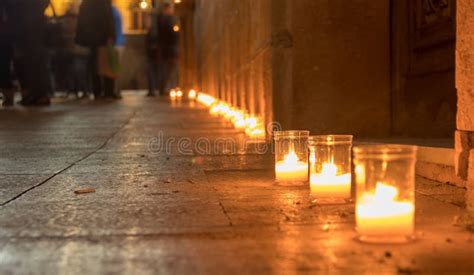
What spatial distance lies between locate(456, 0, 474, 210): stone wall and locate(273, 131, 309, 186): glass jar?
990 mm

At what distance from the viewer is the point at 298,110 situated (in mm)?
6406

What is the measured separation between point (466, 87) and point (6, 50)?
36.7ft

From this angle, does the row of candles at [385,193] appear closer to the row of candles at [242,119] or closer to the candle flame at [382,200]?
the candle flame at [382,200]

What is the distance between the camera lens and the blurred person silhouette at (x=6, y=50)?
509 inches

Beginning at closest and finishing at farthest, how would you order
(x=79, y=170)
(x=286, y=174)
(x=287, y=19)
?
(x=286, y=174) < (x=79, y=170) < (x=287, y=19)

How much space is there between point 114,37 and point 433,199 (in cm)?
1412

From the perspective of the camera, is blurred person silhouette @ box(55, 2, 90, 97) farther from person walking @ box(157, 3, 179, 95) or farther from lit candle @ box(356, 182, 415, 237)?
lit candle @ box(356, 182, 415, 237)

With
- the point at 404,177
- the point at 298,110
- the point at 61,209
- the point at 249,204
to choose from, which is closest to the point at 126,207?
the point at 61,209

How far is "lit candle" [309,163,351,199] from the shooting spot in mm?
3643

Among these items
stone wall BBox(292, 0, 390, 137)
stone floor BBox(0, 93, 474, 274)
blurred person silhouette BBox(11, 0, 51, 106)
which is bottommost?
stone floor BBox(0, 93, 474, 274)

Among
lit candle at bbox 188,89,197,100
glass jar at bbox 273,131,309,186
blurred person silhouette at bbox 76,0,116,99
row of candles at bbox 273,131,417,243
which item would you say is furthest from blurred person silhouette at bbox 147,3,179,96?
row of candles at bbox 273,131,417,243

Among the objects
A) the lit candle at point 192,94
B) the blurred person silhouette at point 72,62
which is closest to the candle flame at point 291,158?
the blurred person silhouette at point 72,62

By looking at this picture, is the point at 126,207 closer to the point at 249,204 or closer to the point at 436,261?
the point at 249,204

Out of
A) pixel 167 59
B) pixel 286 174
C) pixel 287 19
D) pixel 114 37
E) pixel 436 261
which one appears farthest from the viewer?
pixel 167 59
